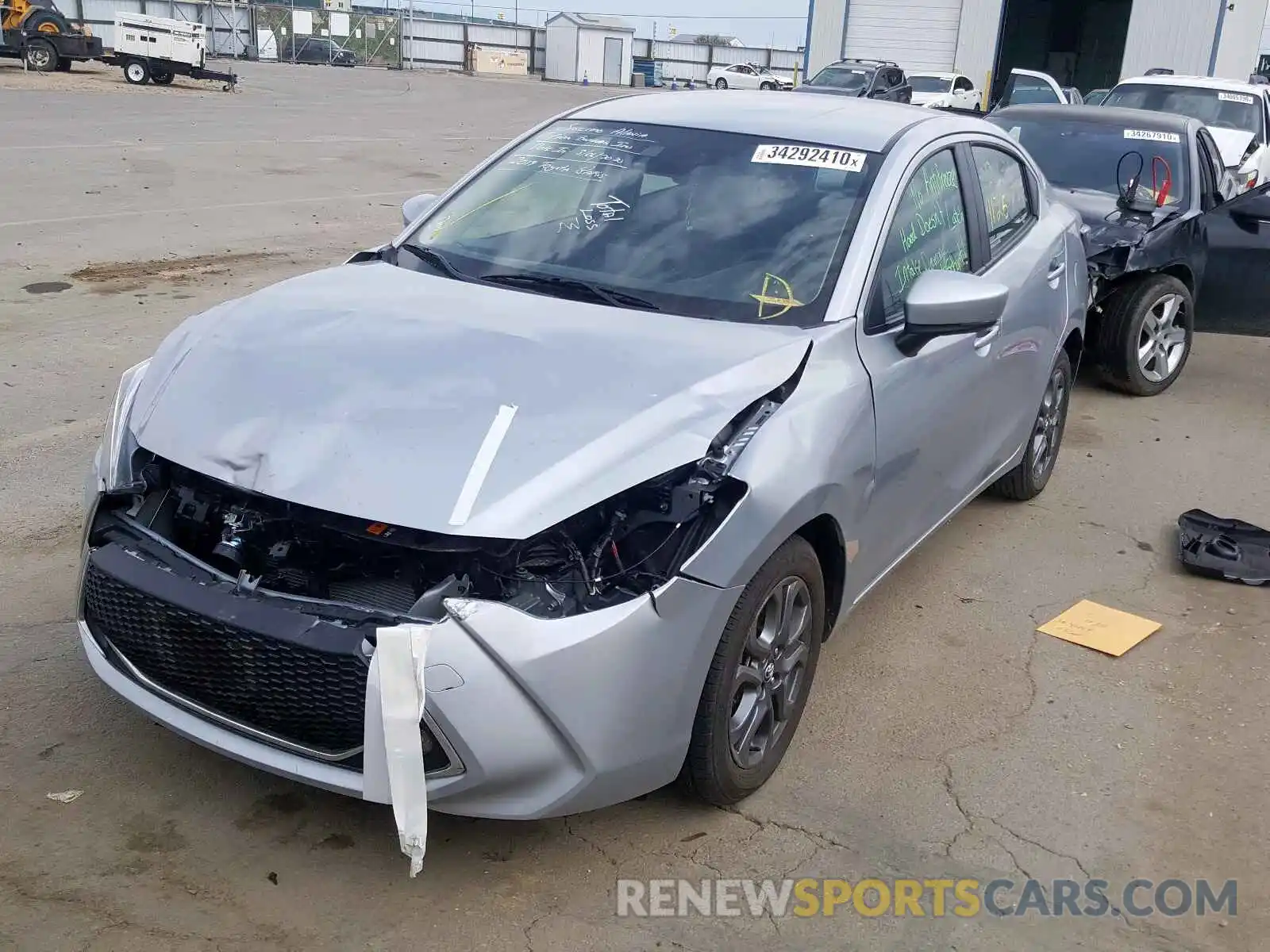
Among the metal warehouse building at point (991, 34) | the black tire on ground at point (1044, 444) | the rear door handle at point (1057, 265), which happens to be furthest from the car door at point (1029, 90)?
the rear door handle at point (1057, 265)

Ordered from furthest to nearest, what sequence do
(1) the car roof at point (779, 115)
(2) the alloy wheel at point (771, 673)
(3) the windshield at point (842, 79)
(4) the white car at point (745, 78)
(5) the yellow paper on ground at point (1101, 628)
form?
1. (4) the white car at point (745, 78)
2. (3) the windshield at point (842, 79)
3. (5) the yellow paper on ground at point (1101, 628)
4. (1) the car roof at point (779, 115)
5. (2) the alloy wheel at point (771, 673)

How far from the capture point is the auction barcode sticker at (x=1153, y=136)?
27.2 feet

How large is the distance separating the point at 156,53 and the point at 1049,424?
31771mm

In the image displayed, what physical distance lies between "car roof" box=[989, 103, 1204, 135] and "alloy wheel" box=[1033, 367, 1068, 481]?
3818 mm

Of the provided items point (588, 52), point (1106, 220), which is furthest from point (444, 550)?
point (588, 52)

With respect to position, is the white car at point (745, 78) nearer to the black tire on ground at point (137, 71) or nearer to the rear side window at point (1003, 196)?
the black tire on ground at point (137, 71)

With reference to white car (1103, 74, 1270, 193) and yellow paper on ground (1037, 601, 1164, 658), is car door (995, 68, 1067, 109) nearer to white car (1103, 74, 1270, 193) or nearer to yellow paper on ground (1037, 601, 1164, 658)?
white car (1103, 74, 1270, 193)

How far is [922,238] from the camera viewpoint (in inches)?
157

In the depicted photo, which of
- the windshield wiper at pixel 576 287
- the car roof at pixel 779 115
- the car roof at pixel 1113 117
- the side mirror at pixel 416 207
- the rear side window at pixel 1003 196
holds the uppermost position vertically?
the car roof at pixel 779 115

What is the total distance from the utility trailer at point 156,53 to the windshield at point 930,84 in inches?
689

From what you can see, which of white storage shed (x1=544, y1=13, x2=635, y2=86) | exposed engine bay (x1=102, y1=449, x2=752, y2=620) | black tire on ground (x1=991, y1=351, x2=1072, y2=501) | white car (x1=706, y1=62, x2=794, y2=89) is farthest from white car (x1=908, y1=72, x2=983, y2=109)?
white storage shed (x1=544, y1=13, x2=635, y2=86)

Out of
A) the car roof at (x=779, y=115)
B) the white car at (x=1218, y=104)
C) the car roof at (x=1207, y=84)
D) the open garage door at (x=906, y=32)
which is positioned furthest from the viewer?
the open garage door at (x=906, y=32)

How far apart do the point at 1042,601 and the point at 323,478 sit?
315 centimetres

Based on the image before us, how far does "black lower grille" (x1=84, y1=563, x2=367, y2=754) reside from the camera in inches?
102
